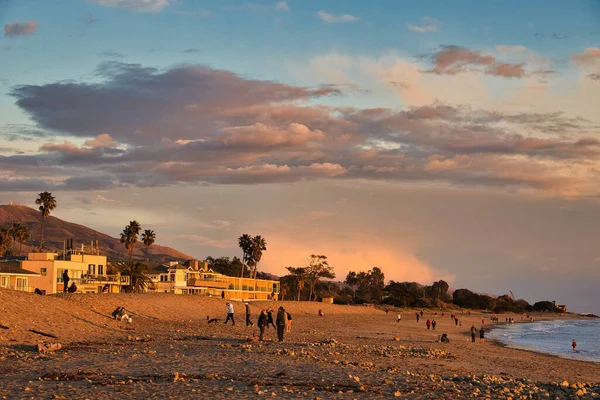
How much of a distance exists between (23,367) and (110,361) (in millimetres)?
3083

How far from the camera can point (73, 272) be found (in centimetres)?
8556

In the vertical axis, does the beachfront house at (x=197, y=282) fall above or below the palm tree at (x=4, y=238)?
below

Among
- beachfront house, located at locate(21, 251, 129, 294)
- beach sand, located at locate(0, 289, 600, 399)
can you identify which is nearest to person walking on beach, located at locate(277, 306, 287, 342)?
beach sand, located at locate(0, 289, 600, 399)

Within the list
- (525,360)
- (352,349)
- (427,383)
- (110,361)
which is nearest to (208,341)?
(352,349)

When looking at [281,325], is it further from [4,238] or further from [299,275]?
[299,275]

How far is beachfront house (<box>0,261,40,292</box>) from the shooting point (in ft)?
227

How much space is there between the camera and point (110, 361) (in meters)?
23.5

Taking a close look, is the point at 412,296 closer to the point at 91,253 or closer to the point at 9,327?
the point at 91,253

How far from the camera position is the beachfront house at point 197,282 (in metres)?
108

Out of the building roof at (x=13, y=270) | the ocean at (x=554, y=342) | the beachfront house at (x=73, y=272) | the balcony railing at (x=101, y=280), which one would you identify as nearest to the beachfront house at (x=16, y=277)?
the building roof at (x=13, y=270)

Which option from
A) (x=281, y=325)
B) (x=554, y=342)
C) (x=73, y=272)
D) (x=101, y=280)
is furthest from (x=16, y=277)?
(x=554, y=342)

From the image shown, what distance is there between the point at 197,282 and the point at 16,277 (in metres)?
43.0

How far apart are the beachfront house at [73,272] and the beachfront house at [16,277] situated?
178cm

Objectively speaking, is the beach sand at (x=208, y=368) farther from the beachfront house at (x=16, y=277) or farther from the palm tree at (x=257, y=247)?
the palm tree at (x=257, y=247)
